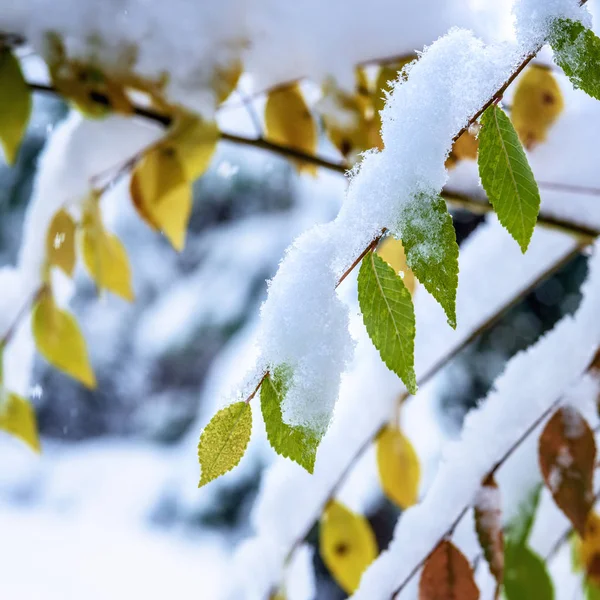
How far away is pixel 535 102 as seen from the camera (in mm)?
501

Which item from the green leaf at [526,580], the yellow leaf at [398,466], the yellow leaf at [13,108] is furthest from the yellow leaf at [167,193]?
the green leaf at [526,580]

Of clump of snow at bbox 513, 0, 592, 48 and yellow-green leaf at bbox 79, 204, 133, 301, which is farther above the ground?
clump of snow at bbox 513, 0, 592, 48

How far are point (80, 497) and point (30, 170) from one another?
848 millimetres

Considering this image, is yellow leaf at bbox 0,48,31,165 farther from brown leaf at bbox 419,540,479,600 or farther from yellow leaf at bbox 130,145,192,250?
brown leaf at bbox 419,540,479,600

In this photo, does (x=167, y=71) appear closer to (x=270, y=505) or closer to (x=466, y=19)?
(x=466, y=19)

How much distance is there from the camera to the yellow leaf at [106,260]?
23.4 inches

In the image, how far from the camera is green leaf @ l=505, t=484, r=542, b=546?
0.42m

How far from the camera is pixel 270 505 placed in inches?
22.6

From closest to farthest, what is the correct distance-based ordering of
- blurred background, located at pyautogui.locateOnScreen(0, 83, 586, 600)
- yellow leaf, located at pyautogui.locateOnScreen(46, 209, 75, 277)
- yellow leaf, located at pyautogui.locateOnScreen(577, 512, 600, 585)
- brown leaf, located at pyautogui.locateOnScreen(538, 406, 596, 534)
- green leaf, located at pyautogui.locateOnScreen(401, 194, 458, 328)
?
green leaf, located at pyautogui.locateOnScreen(401, 194, 458, 328), brown leaf, located at pyautogui.locateOnScreen(538, 406, 596, 534), yellow leaf, located at pyautogui.locateOnScreen(577, 512, 600, 585), yellow leaf, located at pyautogui.locateOnScreen(46, 209, 75, 277), blurred background, located at pyautogui.locateOnScreen(0, 83, 586, 600)

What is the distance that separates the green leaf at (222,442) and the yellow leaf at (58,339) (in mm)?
412

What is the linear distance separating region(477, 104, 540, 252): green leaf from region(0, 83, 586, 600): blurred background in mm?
1073

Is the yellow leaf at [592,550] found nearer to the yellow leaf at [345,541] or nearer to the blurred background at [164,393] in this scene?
the yellow leaf at [345,541]

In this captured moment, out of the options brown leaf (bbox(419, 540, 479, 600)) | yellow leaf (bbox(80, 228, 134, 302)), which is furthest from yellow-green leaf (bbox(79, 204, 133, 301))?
brown leaf (bbox(419, 540, 479, 600))

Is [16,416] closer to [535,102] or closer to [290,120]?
[290,120]
